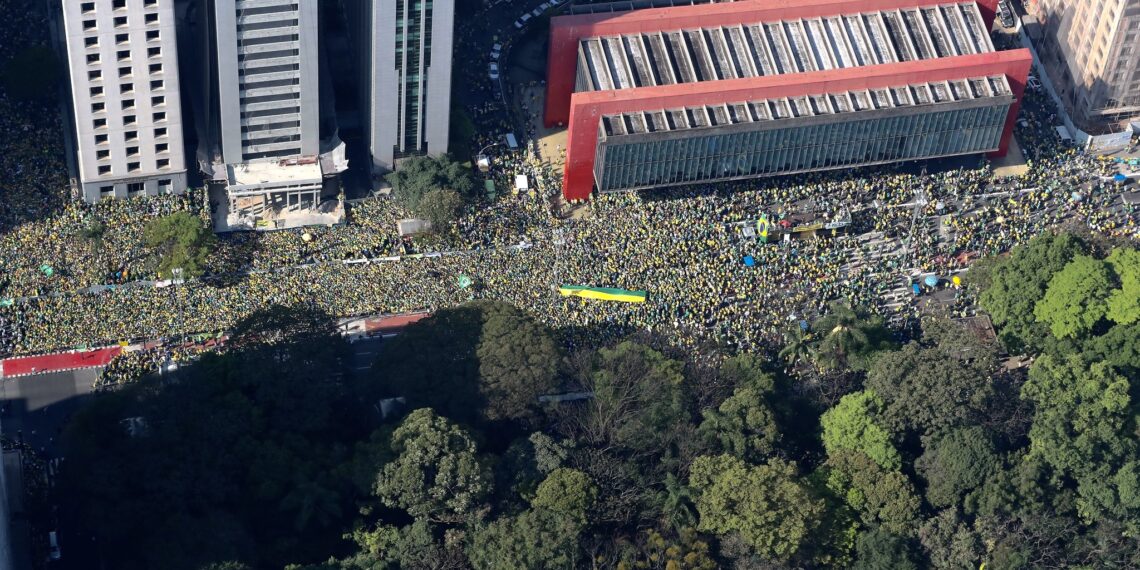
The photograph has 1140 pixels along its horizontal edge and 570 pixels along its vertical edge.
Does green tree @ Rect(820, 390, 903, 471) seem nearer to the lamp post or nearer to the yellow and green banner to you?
the yellow and green banner

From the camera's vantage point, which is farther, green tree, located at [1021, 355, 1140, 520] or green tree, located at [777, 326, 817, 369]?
green tree, located at [777, 326, 817, 369]

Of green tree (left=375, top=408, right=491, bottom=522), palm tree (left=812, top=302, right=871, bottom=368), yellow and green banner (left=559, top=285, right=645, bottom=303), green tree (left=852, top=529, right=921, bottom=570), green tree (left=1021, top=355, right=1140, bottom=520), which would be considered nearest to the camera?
green tree (left=375, top=408, right=491, bottom=522)

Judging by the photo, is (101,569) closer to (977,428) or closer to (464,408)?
(464,408)

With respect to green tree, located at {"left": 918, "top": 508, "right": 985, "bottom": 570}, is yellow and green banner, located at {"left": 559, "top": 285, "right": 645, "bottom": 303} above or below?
above

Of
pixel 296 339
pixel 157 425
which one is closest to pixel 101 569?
pixel 157 425

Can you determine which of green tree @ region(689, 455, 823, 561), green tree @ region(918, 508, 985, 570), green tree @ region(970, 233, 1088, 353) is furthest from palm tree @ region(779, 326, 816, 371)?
green tree @ region(918, 508, 985, 570)

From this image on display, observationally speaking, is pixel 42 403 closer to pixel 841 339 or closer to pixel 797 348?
pixel 797 348

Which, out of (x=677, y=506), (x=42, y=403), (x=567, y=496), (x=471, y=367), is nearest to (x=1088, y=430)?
(x=677, y=506)
